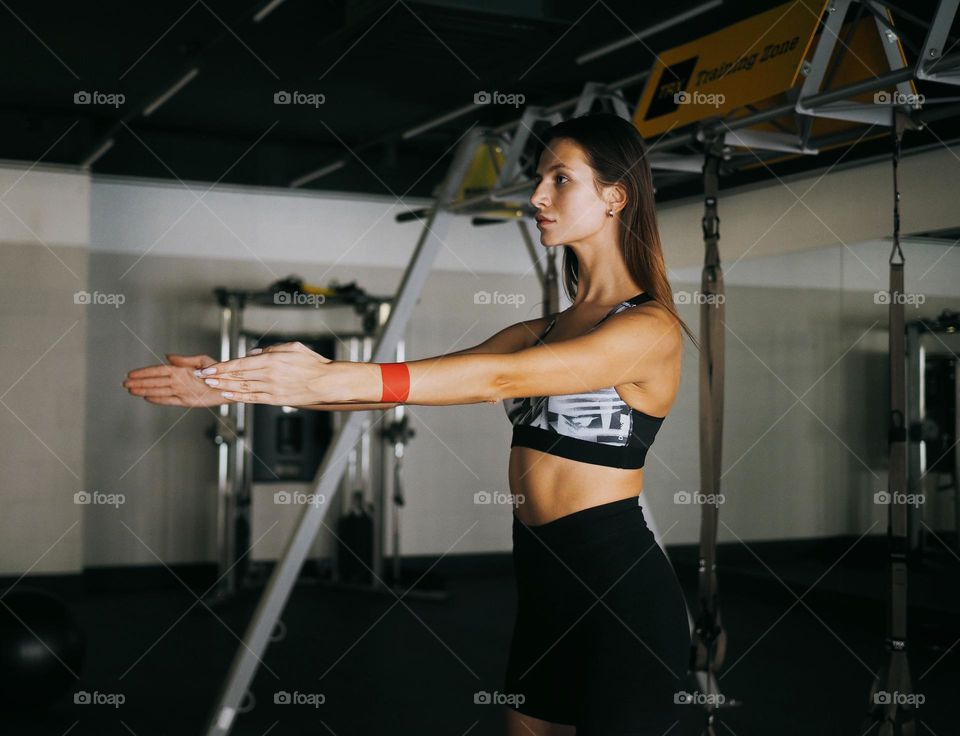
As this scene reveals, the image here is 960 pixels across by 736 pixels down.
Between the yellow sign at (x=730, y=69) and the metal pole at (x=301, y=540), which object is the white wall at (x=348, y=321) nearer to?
the yellow sign at (x=730, y=69)

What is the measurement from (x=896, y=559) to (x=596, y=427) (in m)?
1.39

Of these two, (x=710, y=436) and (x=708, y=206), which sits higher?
(x=708, y=206)

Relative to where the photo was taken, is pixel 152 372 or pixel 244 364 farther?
pixel 152 372

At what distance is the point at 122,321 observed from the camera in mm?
6773

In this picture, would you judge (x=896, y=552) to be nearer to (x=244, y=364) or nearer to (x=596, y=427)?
(x=596, y=427)

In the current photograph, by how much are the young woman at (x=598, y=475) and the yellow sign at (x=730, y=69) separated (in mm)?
1525

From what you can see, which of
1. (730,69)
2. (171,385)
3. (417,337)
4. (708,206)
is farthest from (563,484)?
(417,337)

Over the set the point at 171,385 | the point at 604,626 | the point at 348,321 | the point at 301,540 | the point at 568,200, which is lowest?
the point at 301,540

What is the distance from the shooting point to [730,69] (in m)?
3.10

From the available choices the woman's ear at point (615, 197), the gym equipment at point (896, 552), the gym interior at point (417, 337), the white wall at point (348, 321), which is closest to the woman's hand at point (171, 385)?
the woman's ear at point (615, 197)

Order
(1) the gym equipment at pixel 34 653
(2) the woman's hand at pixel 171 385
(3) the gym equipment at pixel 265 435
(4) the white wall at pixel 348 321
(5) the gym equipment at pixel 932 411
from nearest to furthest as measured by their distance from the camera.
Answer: (2) the woman's hand at pixel 171 385
(1) the gym equipment at pixel 34 653
(5) the gym equipment at pixel 932 411
(4) the white wall at pixel 348 321
(3) the gym equipment at pixel 265 435

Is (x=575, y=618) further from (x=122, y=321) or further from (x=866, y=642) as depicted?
(x=122, y=321)

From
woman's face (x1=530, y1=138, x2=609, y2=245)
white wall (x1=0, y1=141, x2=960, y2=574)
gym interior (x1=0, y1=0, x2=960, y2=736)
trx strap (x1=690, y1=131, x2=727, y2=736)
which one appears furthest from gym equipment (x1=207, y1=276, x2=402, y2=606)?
woman's face (x1=530, y1=138, x2=609, y2=245)

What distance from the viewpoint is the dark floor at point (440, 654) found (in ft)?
12.9
